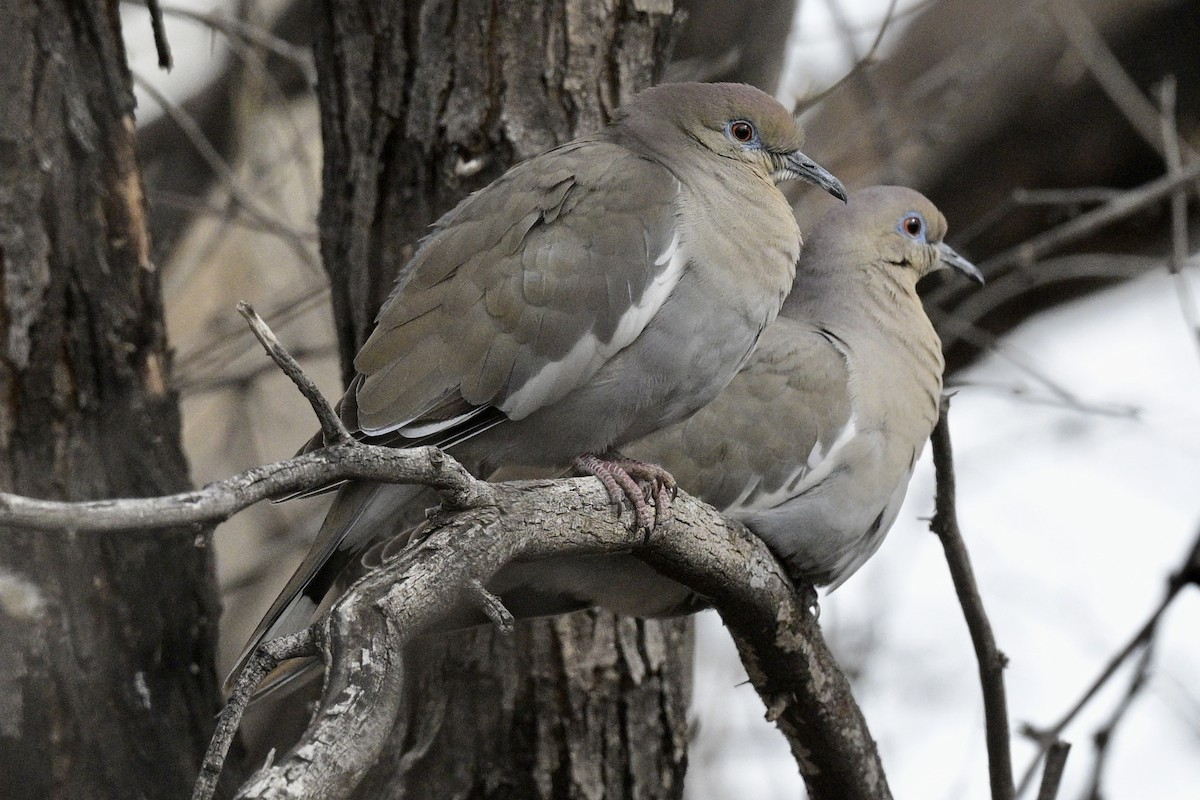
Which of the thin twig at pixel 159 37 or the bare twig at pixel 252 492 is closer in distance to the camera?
the bare twig at pixel 252 492

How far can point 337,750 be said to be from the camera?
A: 1.46m

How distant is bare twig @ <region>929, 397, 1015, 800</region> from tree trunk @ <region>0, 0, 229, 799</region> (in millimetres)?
1718

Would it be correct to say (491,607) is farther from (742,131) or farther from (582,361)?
(742,131)

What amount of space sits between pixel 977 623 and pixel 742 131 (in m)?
1.24

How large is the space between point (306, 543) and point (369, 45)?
233 centimetres

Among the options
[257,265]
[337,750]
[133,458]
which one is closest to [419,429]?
[133,458]

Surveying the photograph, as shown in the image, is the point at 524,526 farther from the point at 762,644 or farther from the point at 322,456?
the point at 762,644

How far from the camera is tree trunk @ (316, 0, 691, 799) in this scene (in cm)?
326

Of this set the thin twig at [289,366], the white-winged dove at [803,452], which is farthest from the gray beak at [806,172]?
the thin twig at [289,366]

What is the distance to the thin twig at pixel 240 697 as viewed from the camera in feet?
4.90

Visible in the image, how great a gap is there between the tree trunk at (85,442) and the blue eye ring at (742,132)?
1404 mm

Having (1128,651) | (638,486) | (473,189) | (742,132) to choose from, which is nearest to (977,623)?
(1128,651)

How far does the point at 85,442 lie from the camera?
2963 mm

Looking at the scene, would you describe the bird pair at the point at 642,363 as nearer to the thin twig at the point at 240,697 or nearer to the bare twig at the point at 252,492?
the bare twig at the point at 252,492
